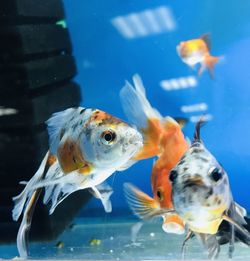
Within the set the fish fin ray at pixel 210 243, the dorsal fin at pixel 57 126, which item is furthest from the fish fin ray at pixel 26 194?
the fish fin ray at pixel 210 243

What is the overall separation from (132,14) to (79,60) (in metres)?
0.38

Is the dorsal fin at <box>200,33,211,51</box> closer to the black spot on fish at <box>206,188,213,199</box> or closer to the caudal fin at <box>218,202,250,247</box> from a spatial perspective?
the caudal fin at <box>218,202,250,247</box>

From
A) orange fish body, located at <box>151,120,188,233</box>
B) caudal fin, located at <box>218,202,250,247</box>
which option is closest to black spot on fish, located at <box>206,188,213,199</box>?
caudal fin, located at <box>218,202,250,247</box>

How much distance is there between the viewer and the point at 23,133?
2.41 metres

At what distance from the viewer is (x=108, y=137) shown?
144 cm

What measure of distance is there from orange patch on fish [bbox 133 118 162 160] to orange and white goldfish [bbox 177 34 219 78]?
0.61 metres

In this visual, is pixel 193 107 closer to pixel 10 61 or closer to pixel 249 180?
pixel 249 180

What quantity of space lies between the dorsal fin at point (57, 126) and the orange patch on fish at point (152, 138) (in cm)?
29

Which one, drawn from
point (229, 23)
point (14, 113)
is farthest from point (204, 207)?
point (14, 113)

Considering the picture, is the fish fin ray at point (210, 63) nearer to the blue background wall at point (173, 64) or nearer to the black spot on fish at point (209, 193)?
the blue background wall at point (173, 64)

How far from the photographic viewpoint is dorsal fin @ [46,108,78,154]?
5.48 ft

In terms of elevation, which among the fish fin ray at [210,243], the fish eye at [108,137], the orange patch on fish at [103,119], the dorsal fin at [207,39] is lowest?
the fish fin ray at [210,243]

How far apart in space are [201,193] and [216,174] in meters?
0.08

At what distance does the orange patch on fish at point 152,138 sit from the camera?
1599 mm
